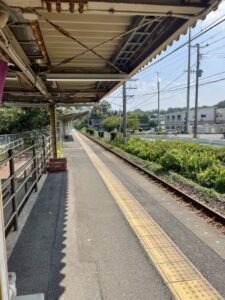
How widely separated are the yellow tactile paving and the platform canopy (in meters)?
2.73

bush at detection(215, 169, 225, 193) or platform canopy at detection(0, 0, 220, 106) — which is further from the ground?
platform canopy at detection(0, 0, 220, 106)

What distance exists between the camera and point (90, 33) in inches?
176

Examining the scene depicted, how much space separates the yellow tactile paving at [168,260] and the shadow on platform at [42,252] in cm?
117

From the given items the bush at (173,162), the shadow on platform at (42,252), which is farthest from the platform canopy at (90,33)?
the bush at (173,162)

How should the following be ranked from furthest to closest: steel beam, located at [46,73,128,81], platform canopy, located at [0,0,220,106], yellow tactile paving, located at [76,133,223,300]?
steel beam, located at [46,73,128,81]
yellow tactile paving, located at [76,133,223,300]
platform canopy, located at [0,0,220,106]

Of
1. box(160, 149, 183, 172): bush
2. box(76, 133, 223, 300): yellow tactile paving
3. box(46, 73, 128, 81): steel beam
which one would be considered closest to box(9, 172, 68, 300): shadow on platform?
box(76, 133, 223, 300): yellow tactile paving

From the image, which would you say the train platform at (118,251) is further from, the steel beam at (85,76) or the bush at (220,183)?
the steel beam at (85,76)

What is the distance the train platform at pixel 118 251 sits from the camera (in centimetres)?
335

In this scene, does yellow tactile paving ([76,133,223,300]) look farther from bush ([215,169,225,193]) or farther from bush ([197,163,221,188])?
bush ([197,163,221,188])

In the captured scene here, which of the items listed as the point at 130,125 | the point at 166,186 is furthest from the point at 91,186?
the point at 130,125

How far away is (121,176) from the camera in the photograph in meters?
10.7

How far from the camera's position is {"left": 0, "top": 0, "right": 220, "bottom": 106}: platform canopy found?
2.62 m

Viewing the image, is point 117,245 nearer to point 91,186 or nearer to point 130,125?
point 91,186

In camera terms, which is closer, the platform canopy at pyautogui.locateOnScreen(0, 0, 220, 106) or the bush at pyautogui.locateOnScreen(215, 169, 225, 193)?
the platform canopy at pyautogui.locateOnScreen(0, 0, 220, 106)
